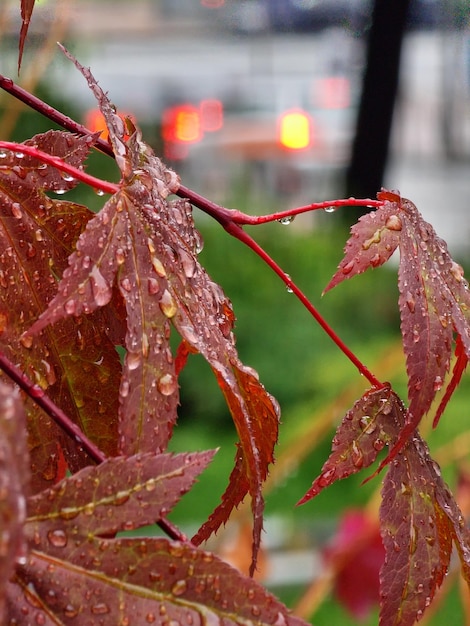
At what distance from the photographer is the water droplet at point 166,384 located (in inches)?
13.3

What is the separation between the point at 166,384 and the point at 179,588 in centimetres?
8

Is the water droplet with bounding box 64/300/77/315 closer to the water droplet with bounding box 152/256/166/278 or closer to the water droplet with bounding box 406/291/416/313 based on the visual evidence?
the water droplet with bounding box 152/256/166/278

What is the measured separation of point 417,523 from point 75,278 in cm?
20

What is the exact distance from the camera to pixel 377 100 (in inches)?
154

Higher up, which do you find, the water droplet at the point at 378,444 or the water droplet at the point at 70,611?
the water droplet at the point at 378,444

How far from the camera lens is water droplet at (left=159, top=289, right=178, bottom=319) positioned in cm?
36

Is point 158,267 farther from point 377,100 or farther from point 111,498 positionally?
point 377,100

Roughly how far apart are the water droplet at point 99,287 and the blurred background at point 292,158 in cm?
39

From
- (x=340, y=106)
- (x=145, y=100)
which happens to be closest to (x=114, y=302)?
(x=145, y=100)

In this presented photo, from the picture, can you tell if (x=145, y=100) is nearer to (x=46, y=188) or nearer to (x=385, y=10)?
(x=385, y=10)

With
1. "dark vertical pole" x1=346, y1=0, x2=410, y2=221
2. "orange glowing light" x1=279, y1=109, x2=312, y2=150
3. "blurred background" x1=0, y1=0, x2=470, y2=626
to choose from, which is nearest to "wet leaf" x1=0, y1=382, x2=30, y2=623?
"blurred background" x1=0, y1=0, x2=470, y2=626

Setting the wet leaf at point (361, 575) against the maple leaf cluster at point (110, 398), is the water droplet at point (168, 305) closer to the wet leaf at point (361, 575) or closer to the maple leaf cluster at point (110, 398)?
the maple leaf cluster at point (110, 398)

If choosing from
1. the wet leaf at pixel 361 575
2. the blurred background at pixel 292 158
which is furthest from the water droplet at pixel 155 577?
the wet leaf at pixel 361 575

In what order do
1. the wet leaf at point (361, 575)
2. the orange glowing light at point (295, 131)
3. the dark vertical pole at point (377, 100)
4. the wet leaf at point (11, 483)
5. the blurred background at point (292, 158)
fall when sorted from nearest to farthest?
the wet leaf at point (11, 483)
the wet leaf at point (361, 575)
the blurred background at point (292, 158)
the dark vertical pole at point (377, 100)
the orange glowing light at point (295, 131)
